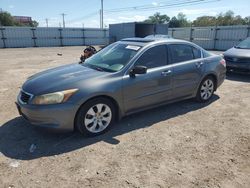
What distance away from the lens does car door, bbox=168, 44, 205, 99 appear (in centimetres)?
488

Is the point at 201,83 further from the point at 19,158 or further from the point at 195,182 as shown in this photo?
the point at 19,158

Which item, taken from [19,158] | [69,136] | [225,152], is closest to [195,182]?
[225,152]

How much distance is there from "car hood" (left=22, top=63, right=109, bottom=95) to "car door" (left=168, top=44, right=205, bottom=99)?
1.63 metres

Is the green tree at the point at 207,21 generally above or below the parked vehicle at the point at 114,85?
above

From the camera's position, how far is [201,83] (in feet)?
18.1

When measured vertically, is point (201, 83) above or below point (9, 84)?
above

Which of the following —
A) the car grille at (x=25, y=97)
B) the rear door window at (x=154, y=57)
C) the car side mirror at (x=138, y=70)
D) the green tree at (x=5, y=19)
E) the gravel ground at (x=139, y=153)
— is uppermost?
the green tree at (x=5, y=19)

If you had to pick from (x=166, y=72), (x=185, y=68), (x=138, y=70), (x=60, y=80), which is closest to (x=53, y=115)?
(x=60, y=80)

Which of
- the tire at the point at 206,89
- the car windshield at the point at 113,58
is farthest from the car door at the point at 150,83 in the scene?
the tire at the point at 206,89

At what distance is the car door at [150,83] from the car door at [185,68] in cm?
19

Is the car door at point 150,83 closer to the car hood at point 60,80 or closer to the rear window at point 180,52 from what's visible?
the rear window at point 180,52

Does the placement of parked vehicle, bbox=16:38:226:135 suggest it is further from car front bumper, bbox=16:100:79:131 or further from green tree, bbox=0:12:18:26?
green tree, bbox=0:12:18:26

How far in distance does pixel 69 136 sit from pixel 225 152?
2526mm

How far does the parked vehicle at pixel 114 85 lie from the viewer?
11.8 feet
